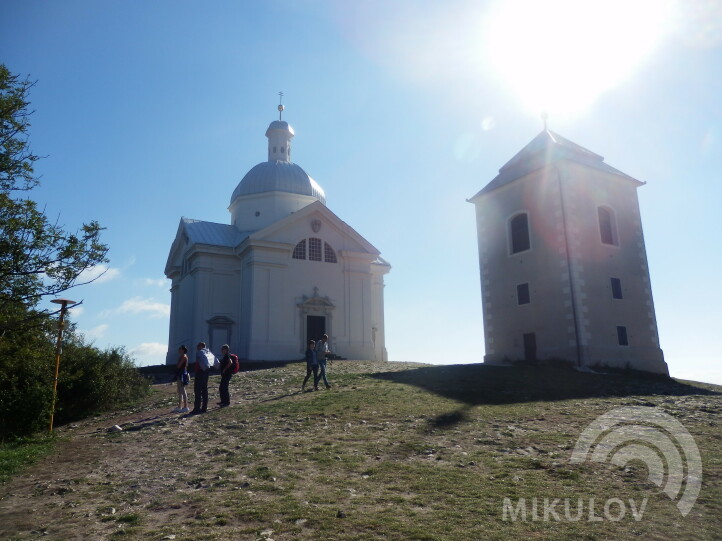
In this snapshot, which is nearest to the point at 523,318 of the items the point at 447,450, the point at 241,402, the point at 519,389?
the point at 519,389

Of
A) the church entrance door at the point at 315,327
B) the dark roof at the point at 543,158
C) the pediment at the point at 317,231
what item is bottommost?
the church entrance door at the point at 315,327

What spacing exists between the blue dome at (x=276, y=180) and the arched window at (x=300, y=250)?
5.89m

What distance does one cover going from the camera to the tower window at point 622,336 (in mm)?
26328

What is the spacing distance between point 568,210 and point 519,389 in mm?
11991

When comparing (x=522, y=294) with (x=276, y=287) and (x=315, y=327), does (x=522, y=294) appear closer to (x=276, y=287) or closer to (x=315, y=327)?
(x=315, y=327)

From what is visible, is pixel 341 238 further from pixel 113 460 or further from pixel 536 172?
pixel 113 460

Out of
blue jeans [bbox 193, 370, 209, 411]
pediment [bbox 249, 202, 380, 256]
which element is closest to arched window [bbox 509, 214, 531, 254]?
pediment [bbox 249, 202, 380, 256]

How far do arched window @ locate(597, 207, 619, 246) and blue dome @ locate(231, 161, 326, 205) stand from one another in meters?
18.0

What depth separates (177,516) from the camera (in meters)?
6.77

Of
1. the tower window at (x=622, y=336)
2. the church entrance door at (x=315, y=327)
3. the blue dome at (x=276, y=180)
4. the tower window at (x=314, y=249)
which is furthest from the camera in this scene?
Answer: the blue dome at (x=276, y=180)

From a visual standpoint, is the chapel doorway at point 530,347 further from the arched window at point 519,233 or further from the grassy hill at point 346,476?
the grassy hill at point 346,476

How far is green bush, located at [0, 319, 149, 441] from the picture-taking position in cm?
1277

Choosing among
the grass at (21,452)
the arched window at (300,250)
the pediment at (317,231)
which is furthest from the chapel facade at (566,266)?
the grass at (21,452)

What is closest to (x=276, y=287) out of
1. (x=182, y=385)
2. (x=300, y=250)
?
(x=300, y=250)
